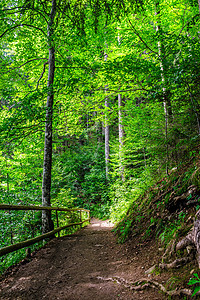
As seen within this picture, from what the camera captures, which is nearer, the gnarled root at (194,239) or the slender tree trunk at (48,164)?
the gnarled root at (194,239)

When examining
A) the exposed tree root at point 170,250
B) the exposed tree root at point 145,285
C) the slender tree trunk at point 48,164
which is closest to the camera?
the exposed tree root at point 145,285

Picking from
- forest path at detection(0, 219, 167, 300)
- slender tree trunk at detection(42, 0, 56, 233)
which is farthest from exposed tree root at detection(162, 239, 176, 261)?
slender tree trunk at detection(42, 0, 56, 233)

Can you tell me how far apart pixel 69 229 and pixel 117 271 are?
584 centimetres

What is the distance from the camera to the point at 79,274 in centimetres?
362

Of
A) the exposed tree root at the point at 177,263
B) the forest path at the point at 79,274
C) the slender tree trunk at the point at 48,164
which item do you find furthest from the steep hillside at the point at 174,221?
the slender tree trunk at the point at 48,164

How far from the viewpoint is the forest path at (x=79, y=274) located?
2787 mm

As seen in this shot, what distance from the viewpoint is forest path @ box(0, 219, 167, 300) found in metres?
2.79

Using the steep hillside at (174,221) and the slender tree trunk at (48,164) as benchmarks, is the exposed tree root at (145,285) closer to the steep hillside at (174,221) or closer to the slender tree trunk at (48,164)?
the steep hillside at (174,221)

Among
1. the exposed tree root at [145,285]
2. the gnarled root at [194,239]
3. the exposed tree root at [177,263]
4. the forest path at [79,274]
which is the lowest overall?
the forest path at [79,274]

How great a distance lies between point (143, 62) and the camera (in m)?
6.10

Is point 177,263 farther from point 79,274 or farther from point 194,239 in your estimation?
point 79,274

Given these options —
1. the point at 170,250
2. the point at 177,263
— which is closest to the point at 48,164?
the point at 170,250

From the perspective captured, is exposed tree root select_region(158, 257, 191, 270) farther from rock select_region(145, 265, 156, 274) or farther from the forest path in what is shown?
the forest path

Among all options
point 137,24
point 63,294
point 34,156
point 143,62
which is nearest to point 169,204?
point 63,294
